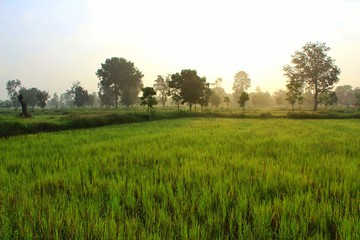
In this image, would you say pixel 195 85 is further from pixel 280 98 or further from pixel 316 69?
pixel 280 98

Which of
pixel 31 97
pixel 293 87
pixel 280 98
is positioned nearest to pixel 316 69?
pixel 293 87

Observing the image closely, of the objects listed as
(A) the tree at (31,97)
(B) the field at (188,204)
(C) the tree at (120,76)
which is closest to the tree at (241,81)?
(C) the tree at (120,76)

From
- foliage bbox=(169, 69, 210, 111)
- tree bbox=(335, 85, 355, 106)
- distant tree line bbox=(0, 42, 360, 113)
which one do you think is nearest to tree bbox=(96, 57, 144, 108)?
distant tree line bbox=(0, 42, 360, 113)

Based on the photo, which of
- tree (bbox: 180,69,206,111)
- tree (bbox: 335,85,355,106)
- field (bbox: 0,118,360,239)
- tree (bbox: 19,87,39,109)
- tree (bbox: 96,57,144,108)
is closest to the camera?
field (bbox: 0,118,360,239)

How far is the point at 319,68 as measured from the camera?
2506 inches

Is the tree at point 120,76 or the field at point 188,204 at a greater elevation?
the tree at point 120,76

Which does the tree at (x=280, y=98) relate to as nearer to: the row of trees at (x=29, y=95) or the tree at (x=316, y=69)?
the tree at (x=316, y=69)

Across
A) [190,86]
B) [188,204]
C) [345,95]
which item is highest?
[345,95]

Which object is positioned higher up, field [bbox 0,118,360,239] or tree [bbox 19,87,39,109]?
tree [bbox 19,87,39,109]

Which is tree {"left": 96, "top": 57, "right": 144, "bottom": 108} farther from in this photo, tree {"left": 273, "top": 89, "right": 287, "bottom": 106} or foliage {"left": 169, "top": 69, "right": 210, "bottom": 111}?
tree {"left": 273, "top": 89, "right": 287, "bottom": 106}

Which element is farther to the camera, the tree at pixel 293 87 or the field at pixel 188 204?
the tree at pixel 293 87

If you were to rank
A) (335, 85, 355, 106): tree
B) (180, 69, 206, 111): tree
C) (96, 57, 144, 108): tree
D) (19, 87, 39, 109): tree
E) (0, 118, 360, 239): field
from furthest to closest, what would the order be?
(335, 85, 355, 106): tree
(19, 87, 39, 109): tree
(96, 57, 144, 108): tree
(180, 69, 206, 111): tree
(0, 118, 360, 239): field

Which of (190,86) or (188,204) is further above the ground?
(190,86)

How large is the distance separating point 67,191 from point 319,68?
71720 mm
